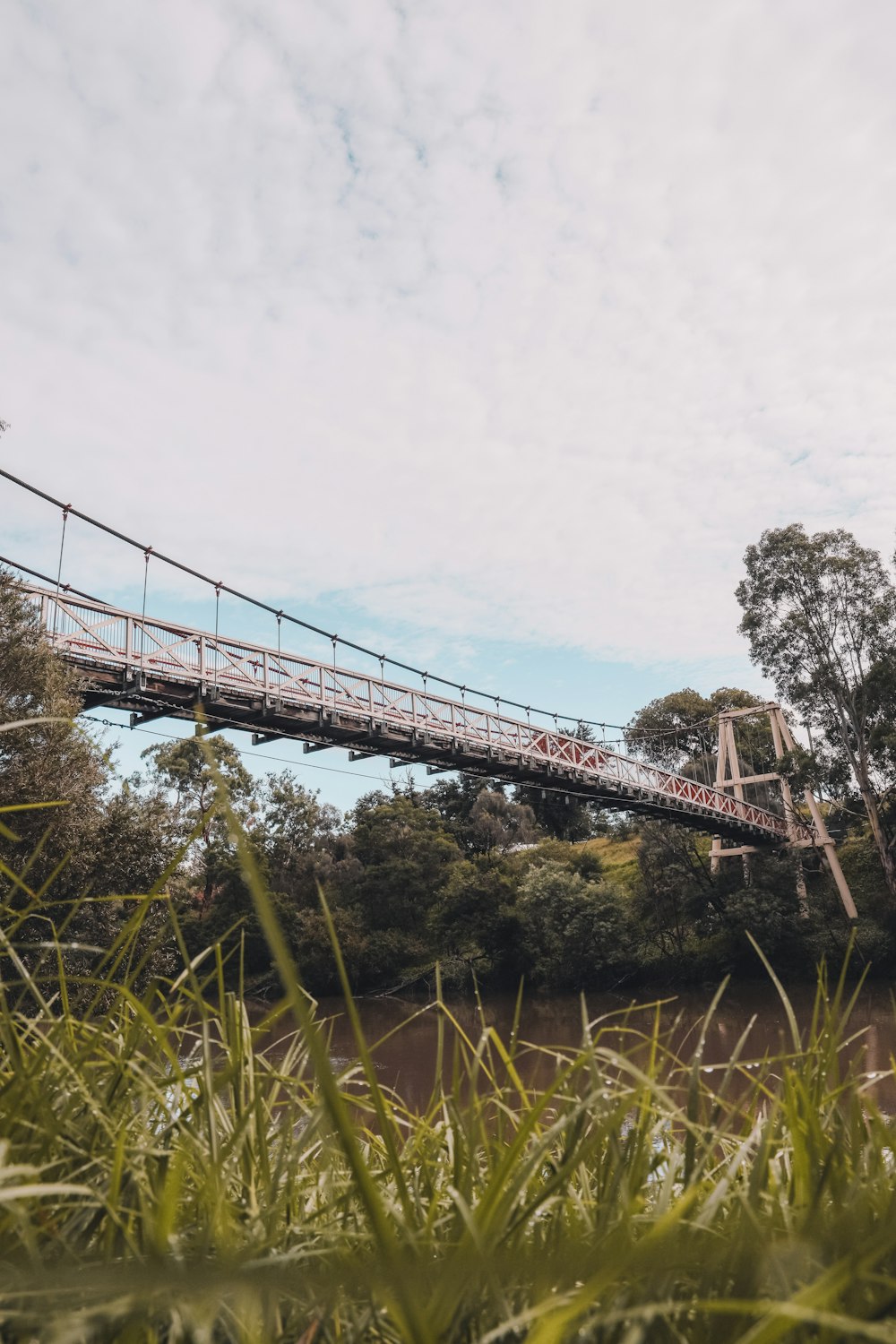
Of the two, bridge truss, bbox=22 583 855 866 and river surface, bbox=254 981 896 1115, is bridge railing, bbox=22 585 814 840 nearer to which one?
bridge truss, bbox=22 583 855 866

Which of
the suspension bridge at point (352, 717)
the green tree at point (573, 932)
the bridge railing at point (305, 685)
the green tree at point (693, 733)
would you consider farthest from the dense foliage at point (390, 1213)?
the green tree at point (693, 733)

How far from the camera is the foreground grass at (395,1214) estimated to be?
0.97ft

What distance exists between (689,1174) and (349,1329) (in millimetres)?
269

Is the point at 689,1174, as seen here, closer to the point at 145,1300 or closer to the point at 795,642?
the point at 145,1300

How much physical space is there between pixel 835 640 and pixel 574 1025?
387 inches

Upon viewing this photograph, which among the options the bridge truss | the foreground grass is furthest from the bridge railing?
the foreground grass

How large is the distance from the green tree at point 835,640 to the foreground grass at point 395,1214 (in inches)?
786

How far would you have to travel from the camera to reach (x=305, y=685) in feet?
46.1

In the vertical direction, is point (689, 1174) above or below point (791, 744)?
below

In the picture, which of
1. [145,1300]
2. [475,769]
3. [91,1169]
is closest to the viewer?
[145,1300]

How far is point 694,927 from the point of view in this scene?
2102 cm

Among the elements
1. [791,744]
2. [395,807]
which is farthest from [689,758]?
[395,807]

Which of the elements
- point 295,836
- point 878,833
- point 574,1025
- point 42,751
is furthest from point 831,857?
point 42,751

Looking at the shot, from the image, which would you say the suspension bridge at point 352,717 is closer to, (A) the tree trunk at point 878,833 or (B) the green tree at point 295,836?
(A) the tree trunk at point 878,833
